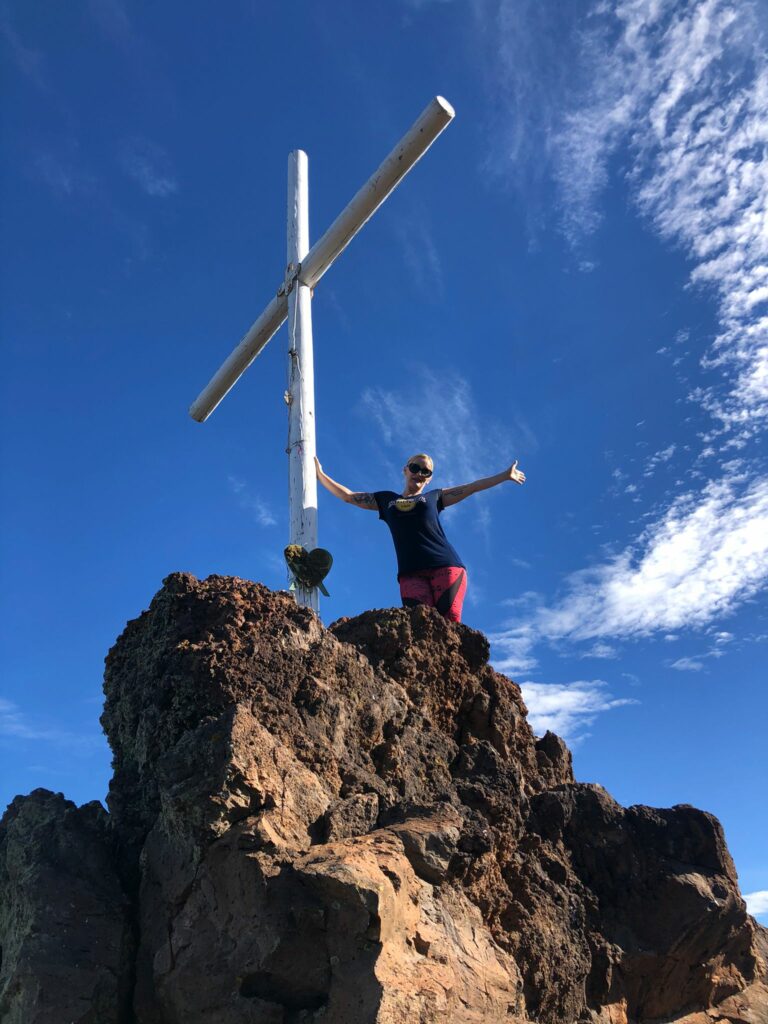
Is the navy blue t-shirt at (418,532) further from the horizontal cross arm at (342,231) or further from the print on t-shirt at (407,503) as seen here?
the horizontal cross arm at (342,231)

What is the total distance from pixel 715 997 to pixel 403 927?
9.83ft

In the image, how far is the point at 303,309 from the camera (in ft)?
29.2

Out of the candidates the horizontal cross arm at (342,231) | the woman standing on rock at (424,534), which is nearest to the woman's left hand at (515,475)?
the woman standing on rock at (424,534)

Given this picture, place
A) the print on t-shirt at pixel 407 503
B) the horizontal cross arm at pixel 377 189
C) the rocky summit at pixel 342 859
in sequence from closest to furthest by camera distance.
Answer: the rocky summit at pixel 342 859, the print on t-shirt at pixel 407 503, the horizontal cross arm at pixel 377 189

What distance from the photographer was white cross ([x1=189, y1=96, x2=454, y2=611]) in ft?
25.0

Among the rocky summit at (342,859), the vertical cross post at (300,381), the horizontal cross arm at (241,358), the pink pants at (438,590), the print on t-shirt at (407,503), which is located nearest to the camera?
the rocky summit at (342,859)

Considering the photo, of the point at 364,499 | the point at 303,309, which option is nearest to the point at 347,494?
the point at 364,499

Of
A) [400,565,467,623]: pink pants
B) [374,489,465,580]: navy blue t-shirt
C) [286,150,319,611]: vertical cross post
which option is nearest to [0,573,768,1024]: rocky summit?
[400,565,467,623]: pink pants

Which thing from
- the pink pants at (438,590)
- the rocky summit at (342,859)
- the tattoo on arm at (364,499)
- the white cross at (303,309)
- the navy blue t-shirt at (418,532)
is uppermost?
the white cross at (303,309)

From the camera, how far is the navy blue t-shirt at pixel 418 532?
266 inches

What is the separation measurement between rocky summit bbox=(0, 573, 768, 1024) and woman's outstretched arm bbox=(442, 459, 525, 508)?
1.51 meters

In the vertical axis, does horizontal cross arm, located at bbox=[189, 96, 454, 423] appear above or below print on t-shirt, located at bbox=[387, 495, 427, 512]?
above

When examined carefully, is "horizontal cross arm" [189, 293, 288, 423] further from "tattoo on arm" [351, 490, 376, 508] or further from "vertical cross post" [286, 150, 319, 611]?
"tattoo on arm" [351, 490, 376, 508]

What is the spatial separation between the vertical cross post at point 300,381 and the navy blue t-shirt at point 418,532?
663 mm
